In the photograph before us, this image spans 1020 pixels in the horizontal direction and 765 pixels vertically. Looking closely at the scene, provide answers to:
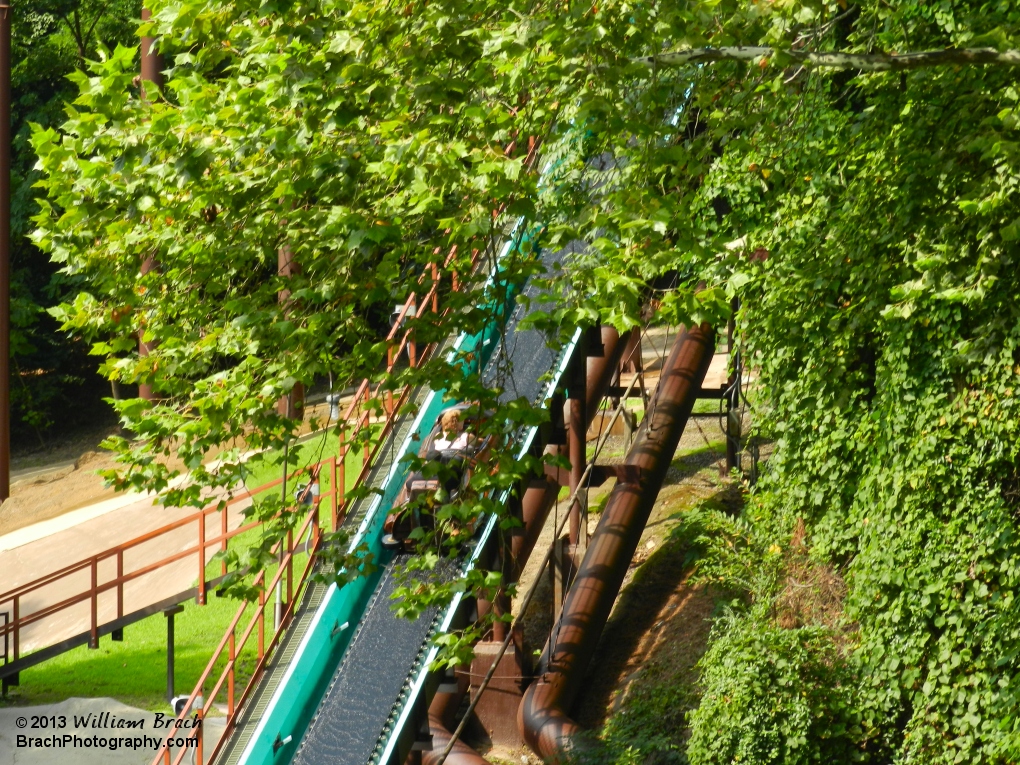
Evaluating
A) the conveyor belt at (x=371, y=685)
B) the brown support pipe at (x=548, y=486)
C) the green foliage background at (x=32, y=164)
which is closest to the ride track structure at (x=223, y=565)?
the conveyor belt at (x=371, y=685)

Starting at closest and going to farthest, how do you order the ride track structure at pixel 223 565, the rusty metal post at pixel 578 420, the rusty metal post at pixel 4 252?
the ride track structure at pixel 223 565 → the rusty metal post at pixel 578 420 → the rusty metal post at pixel 4 252

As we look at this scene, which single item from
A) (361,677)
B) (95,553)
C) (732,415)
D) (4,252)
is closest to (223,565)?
(361,677)

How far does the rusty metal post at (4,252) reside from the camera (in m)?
10.9

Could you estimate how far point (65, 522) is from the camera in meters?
18.9

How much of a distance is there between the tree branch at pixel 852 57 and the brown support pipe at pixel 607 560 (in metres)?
4.90

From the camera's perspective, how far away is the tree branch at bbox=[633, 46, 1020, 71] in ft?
17.3

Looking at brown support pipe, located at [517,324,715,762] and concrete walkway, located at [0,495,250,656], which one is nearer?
brown support pipe, located at [517,324,715,762]

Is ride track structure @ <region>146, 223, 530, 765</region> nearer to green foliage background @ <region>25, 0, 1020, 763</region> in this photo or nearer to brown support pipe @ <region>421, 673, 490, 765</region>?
brown support pipe @ <region>421, 673, 490, 765</region>

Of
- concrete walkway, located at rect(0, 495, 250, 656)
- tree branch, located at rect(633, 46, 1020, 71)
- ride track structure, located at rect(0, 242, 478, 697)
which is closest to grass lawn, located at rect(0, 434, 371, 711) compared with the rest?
ride track structure, located at rect(0, 242, 478, 697)

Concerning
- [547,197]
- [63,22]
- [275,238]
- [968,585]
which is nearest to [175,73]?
[275,238]

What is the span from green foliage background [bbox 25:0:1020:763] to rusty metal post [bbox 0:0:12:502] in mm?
4924

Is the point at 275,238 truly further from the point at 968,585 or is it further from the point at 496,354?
the point at 968,585

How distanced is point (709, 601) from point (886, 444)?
273 cm

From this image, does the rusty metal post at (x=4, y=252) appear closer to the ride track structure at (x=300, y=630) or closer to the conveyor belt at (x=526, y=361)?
the ride track structure at (x=300, y=630)
